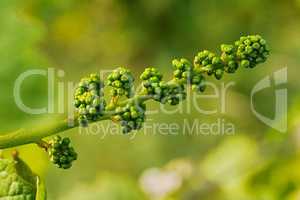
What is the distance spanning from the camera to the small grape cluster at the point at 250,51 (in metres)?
1.94

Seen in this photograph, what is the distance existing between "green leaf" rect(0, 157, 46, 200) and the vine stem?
0.13 metres

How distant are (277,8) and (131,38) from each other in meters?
1.04

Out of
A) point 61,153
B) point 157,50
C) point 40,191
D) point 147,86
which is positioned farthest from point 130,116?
point 157,50

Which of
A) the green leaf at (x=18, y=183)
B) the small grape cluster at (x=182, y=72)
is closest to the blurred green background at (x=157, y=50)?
the green leaf at (x=18, y=183)

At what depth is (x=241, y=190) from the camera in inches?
146

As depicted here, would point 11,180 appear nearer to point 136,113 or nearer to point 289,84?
point 136,113

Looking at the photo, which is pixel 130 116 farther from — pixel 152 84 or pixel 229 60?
pixel 229 60

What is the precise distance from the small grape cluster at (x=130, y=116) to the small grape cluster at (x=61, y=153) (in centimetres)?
18

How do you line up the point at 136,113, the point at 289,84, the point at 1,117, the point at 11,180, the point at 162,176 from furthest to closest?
the point at 289,84 < the point at 162,176 < the point at 1,117 < the point at 11,180 < the point at 136,113

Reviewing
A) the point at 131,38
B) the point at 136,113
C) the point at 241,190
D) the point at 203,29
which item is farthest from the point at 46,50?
the point at 136,113

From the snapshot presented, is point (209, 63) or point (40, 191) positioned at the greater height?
A: point (209, 63)

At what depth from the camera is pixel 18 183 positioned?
197 centimetres

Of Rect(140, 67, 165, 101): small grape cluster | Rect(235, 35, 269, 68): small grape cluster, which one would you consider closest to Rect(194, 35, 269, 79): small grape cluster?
Rect(235, 35, 269, 68): small grape cluster

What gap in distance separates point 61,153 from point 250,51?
567mm
